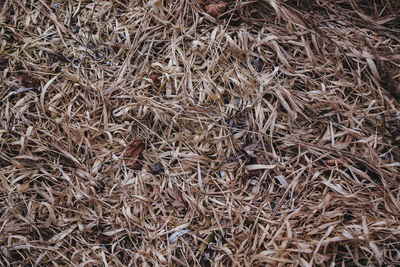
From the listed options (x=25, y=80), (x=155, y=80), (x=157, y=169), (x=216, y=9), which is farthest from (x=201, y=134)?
(x=25, y=80)

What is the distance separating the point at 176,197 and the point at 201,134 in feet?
1.12

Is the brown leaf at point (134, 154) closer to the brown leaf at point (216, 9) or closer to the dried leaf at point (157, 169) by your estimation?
the dried leaf at point (157, 169)

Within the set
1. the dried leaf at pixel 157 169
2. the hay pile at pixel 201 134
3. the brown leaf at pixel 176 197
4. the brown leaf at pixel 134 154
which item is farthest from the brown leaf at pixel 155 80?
the brown leaf at pixel 176 197

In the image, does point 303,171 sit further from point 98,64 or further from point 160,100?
point 98,64

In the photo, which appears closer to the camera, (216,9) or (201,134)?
(201,134)

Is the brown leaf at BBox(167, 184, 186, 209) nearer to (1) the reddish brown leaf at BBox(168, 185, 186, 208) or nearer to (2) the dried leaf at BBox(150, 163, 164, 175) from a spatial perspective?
(1) the reddish brown leaf at BBox(168, 185, 186, 208)

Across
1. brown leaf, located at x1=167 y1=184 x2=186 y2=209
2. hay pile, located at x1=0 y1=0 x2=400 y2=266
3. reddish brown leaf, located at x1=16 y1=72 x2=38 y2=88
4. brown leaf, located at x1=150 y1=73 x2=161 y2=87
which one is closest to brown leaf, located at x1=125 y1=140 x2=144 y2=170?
hay pile, located at x1=0 y1=0 x2=400 y2=266

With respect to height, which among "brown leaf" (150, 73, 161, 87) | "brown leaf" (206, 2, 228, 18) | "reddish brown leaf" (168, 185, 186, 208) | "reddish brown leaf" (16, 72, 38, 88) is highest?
"brown leaf" (206, 2, 228, 18)

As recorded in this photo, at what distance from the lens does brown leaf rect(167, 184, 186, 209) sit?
1.58m

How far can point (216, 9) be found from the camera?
72.6 inches

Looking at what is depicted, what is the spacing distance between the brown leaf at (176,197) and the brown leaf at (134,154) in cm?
22

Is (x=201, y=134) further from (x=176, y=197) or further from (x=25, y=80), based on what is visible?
(x=25, y=80)

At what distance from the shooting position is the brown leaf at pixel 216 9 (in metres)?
1.84

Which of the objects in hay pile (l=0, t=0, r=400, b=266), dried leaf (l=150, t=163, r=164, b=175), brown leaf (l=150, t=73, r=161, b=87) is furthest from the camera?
brown leaf (l=150, t=73, r=161, b=87)
